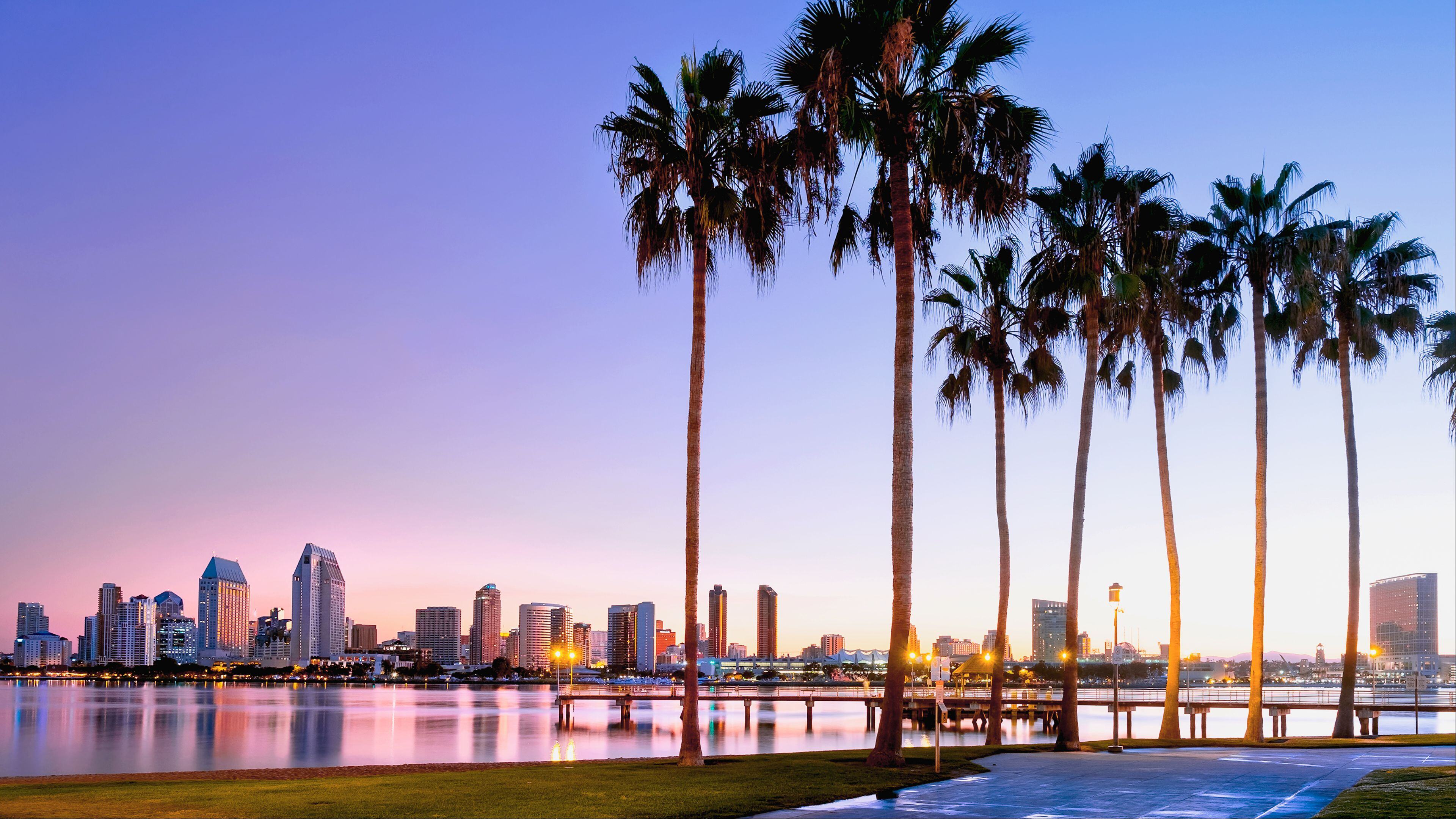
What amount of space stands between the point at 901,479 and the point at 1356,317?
22.5 meters

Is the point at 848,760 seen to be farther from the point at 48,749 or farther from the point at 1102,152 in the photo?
the point at 48,749

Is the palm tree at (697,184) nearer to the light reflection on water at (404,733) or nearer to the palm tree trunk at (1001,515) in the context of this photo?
the palm tree trunk at (1001,515)

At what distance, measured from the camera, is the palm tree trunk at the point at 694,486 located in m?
25.3

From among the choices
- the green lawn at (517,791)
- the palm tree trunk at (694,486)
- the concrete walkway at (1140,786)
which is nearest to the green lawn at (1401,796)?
the concrete walkway at (1140,786)

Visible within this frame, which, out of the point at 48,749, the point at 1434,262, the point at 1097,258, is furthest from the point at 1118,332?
the point at 48,749

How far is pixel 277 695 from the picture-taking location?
17900 cm

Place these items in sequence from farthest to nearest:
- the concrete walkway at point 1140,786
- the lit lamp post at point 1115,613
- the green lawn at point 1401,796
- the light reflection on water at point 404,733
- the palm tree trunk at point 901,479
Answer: the light reflection on water at point 404,733 → the lit lamp post at point 1115,613 → the palm tree trunk at point 901,479 → the concrete walkway at point 1140,786 → the green lawn at point 1401,796

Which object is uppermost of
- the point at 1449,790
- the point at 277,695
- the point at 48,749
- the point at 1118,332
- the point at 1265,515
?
the point at 1118,332

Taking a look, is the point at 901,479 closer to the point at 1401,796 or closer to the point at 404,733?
the point at 1401,796

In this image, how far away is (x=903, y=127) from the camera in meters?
24.1

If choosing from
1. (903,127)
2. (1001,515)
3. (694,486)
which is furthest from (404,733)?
(903,127)

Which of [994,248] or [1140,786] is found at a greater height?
[994,248]

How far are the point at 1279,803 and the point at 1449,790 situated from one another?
2.92 metres

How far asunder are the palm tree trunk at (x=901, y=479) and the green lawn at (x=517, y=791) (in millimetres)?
908
